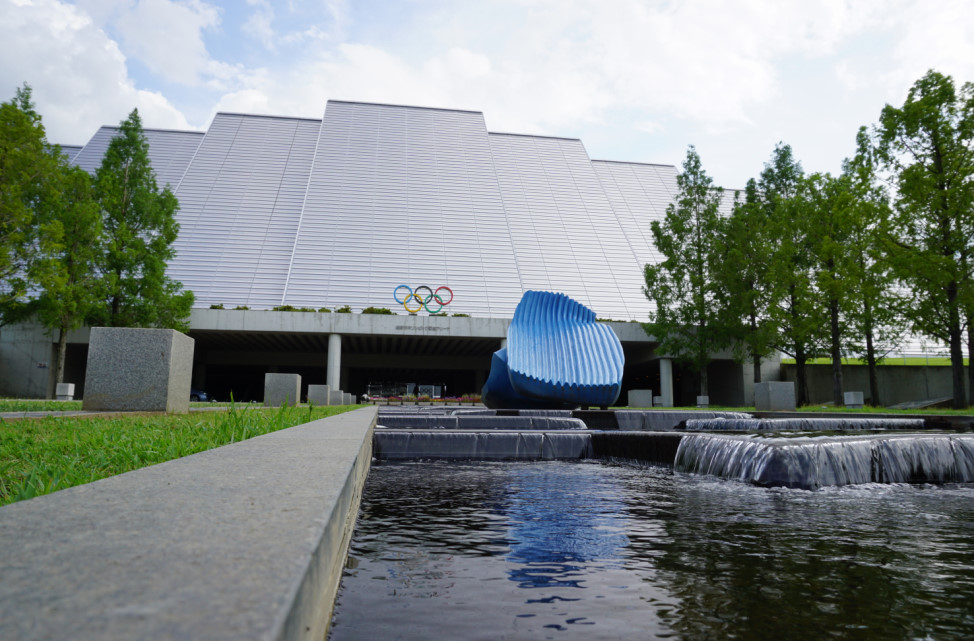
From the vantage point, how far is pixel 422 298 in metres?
34.2

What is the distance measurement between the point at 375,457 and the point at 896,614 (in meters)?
6.43

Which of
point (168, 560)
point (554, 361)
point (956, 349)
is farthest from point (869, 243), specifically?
point (168, 560)

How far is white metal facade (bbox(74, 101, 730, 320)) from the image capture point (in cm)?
3506

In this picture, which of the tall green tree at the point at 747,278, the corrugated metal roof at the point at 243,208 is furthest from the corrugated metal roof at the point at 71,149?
the tall green tree at the point at 747,278

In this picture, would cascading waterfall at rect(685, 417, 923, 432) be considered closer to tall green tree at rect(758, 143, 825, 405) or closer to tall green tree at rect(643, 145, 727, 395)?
tall green tree at rect(758, 143, 825, 405)

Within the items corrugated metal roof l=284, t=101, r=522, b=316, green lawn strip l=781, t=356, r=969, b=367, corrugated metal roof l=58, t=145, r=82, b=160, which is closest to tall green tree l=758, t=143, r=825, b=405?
green lawn strip l=781, t=356, r=969, b=367

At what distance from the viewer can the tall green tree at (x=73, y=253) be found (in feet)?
75.3

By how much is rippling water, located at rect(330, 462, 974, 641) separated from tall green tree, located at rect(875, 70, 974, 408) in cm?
1606

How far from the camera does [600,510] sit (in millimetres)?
4145

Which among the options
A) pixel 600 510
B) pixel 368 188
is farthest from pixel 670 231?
pixel 600 510

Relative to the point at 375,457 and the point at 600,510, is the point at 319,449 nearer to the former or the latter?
the point at 600,510

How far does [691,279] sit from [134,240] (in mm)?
24163

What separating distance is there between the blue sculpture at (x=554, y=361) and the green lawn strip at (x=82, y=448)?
11868 mm

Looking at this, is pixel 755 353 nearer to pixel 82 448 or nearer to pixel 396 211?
pixel 396 211
